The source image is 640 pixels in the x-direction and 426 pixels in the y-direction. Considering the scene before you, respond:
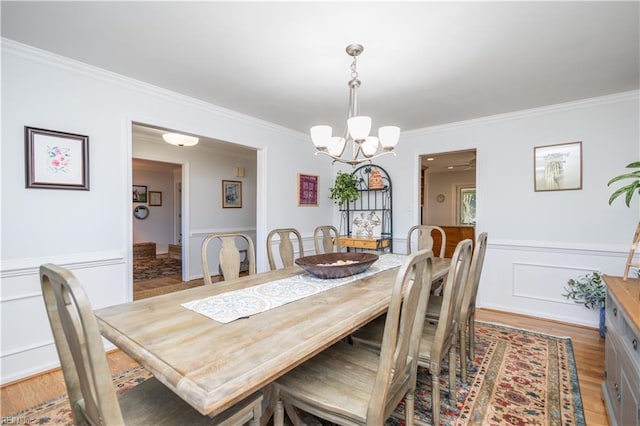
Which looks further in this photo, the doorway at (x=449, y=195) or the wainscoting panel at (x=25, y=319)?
the doorway at (x=449, y=195)

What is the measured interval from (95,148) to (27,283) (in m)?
1.11

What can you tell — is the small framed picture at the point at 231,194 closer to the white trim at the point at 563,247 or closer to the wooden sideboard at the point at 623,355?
the white trim at the point at 563,247

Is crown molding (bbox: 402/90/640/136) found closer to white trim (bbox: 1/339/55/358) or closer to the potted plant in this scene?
the potted plant

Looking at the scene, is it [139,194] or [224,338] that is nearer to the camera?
[224,338]

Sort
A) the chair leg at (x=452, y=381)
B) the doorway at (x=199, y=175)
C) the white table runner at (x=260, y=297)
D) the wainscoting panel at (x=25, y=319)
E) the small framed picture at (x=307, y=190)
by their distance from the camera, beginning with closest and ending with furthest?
the white table runner at (x=260, y=297) → the chair leg at (x=452, y=381) → the wainscoting panel at (x=25, y=319) → the small framed picture at (x=307, y=190) → the doorway at (x=199, y=175)

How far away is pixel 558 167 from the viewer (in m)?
3.29

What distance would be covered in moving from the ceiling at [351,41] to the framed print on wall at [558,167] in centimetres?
55

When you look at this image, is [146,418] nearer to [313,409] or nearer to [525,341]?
[313,409]

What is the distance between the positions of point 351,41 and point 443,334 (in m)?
A: 1.89

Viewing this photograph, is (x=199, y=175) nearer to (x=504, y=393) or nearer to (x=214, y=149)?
(x=214, y=149)

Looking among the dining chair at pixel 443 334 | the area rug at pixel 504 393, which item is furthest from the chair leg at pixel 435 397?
the area rug at pixel 504 393

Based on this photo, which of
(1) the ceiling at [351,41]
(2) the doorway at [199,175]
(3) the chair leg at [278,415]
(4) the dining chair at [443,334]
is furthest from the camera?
(2) the doorway at [199,175]

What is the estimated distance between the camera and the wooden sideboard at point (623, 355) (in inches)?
51.6

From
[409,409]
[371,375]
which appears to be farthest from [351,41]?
[409,409]
